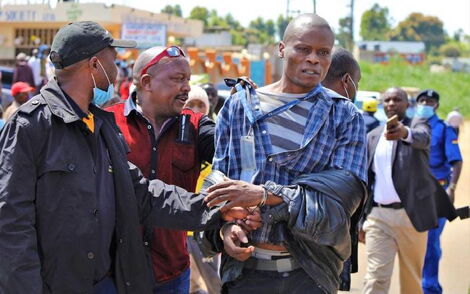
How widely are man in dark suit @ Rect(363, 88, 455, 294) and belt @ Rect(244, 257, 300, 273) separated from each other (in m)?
3.48

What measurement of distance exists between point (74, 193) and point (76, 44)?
0.68 metres

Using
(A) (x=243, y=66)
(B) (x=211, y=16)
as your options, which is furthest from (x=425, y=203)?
(B) (x=211, y=16)

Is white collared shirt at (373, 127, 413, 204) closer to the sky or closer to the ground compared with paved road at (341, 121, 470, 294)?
closer to the sky

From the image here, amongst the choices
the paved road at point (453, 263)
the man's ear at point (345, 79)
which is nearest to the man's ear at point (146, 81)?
the man's ear at point (345, 79)

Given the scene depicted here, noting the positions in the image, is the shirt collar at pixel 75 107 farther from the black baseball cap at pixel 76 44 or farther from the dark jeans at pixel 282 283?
the dark jeans at pixel 282 283

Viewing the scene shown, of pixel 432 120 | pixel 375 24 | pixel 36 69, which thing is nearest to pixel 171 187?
pixel 432 120

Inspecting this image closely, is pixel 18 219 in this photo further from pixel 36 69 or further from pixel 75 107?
pixel 36 69

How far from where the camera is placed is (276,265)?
3758 mm

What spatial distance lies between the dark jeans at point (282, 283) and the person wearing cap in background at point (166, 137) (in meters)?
0.78

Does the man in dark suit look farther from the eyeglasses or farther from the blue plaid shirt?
the blue plaid shirt

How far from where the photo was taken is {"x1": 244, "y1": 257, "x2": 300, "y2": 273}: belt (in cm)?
375

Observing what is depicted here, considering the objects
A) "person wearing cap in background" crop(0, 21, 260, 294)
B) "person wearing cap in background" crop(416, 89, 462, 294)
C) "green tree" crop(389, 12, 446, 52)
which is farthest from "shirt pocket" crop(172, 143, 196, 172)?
"green tree" crop(389, 12, 446, 52)

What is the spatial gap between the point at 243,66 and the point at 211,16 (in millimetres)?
120281

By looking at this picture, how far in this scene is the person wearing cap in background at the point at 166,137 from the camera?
174 inches
